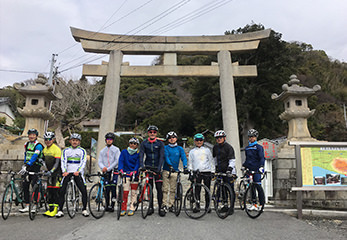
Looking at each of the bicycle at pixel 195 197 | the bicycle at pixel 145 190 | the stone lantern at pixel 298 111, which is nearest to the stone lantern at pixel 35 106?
the bicycle at pixel 145 190

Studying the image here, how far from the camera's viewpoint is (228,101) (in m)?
10.1

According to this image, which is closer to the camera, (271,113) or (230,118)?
(230,118)

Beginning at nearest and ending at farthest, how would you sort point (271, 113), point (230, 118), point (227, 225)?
point (227, 225) → point (230, 118) → point (271, 113)

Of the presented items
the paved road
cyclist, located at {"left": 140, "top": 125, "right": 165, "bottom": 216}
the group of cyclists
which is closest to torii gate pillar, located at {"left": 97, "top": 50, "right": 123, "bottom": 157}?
the group of cyclists

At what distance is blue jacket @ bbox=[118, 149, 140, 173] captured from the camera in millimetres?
5168

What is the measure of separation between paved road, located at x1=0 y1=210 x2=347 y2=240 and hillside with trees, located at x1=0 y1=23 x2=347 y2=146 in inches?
521

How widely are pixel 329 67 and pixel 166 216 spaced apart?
42.8 m

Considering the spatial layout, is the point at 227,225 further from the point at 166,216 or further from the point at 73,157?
the point at 73,157

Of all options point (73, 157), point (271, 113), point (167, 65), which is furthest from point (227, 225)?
point (271, 113)

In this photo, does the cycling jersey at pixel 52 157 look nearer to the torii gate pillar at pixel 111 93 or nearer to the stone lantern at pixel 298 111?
the torii gate pillar at pixel 111 93

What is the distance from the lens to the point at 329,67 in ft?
125

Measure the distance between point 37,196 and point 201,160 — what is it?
11.7 ft

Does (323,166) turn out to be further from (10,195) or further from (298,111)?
(10,195)

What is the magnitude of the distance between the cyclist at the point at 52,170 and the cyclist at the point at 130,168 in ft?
4.76
